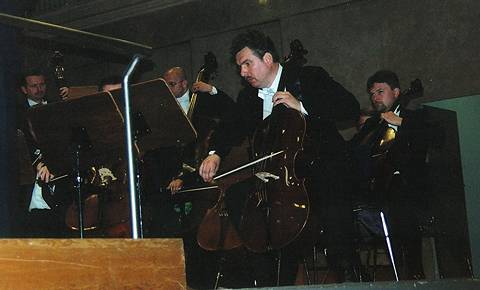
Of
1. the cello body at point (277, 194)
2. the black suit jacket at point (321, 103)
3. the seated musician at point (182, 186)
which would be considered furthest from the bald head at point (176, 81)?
the cello body at point (277, 194)

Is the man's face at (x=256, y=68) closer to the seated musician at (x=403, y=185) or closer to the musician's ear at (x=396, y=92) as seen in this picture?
the seated musician at (x=403, y=185)

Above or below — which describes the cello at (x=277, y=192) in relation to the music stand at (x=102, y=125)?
below

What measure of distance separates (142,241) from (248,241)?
130 centimetres

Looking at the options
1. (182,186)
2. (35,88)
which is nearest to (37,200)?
(35,88)

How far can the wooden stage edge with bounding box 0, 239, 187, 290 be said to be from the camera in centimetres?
191

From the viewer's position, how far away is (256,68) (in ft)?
12.2

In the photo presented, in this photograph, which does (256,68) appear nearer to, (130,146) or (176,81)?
(130,146)

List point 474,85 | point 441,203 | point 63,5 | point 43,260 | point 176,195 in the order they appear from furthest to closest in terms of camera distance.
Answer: point 63,5
point 474,85
point 441,203
point 176,195
point 43,260

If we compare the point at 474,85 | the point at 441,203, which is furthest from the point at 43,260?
the point at 474,85

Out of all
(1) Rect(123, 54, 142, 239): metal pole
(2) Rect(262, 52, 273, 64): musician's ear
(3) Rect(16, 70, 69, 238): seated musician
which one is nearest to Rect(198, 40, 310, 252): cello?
(2) Rect(262, 52, 273, 64): musician's ear

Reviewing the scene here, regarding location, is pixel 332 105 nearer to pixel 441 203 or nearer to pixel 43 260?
pixel 441 203

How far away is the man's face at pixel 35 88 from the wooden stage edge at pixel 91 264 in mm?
2790

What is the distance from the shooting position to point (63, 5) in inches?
285

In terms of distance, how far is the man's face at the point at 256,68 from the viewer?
3725mm
